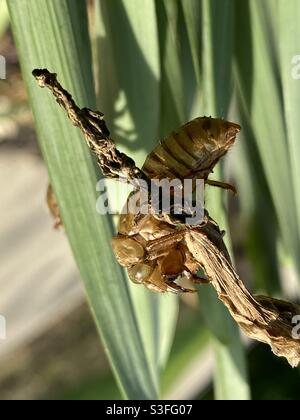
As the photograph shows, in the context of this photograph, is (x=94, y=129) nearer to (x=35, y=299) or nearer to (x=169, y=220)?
(x=169, y=220)

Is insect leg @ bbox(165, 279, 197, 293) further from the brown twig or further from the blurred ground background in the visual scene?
the blurred ground background

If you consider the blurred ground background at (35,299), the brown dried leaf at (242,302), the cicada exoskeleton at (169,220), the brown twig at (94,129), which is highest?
the brown twig at (94,129)

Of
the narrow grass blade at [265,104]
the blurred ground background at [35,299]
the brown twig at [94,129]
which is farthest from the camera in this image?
the blurred ground background at [35,299]

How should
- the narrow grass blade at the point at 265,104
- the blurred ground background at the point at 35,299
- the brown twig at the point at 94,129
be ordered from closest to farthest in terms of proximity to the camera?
the brown twig at the point at 94,129 < the narrow grass blade at the point at 265,104 < the blurred ground background at the point at 35,299

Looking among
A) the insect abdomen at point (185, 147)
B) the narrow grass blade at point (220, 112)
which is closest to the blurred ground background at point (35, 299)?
the narrow grass blade at point (220, 112)

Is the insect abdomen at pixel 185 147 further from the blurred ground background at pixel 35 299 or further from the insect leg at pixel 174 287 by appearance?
the blurred ground background at pixel 35 299
